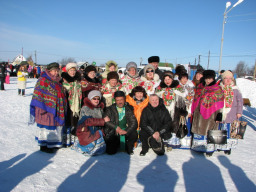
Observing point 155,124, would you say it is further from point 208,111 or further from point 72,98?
point 72,98

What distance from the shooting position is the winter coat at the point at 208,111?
372 centimetres

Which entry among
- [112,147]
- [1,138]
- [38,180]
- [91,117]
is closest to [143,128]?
[112,147]

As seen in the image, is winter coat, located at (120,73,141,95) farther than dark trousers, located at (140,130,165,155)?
Yes

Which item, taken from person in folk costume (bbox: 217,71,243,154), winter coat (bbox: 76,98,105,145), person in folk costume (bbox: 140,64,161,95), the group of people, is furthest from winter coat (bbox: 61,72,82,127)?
person in folk costume (bbox: 217,71,243,154)

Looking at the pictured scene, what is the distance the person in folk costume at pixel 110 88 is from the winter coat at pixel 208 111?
1.78 metres

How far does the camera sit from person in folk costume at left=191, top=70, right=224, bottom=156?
3729 millimetres

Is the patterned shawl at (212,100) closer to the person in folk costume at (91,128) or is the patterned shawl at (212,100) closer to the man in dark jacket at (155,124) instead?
the man in dark jacket at (155,124)

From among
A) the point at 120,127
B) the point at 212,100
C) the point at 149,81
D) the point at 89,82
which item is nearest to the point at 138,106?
the point at 120,127

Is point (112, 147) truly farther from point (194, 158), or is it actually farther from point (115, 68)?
point (115, 68)

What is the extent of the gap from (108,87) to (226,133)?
102 inches

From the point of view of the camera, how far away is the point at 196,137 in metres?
3.99

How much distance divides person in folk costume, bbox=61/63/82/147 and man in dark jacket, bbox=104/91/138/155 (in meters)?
0.62

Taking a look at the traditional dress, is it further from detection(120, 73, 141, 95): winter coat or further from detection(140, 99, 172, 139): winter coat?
detection(140, 99, 172, 139): winter coat

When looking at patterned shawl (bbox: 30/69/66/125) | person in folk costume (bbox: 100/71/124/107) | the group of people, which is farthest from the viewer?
person in folk costume (bbox: 100/71/124/107)
